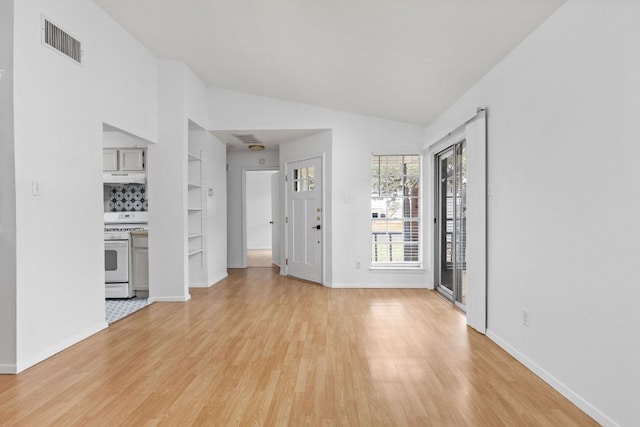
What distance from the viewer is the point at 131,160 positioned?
535 centimetres

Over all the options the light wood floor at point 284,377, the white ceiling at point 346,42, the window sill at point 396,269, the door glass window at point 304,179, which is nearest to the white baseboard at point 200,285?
the light wood floor at point 284,377

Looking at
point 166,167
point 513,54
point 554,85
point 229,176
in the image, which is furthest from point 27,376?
point 229,176

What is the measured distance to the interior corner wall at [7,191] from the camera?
263 cm

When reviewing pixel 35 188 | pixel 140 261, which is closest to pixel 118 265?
pixel 140 261

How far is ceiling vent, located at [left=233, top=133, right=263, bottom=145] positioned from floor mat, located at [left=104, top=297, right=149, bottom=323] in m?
2.84

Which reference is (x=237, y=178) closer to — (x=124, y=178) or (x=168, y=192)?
(x=124, y=178)

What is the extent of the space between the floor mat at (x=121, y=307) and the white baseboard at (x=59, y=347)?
15.7 inches

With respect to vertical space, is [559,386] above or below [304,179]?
below

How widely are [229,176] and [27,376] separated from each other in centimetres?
537

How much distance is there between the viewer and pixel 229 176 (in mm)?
7613

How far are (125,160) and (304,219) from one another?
110 inches

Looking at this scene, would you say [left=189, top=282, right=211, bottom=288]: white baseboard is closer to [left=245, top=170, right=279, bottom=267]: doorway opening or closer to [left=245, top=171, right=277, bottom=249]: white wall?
[left=245, top=170, right=279, bottom=267]: doorway opening

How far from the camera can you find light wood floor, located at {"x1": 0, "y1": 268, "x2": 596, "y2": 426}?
6.83ft

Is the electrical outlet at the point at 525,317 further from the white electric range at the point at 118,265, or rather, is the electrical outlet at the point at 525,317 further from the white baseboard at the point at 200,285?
the white electric range at the point at 118,265
